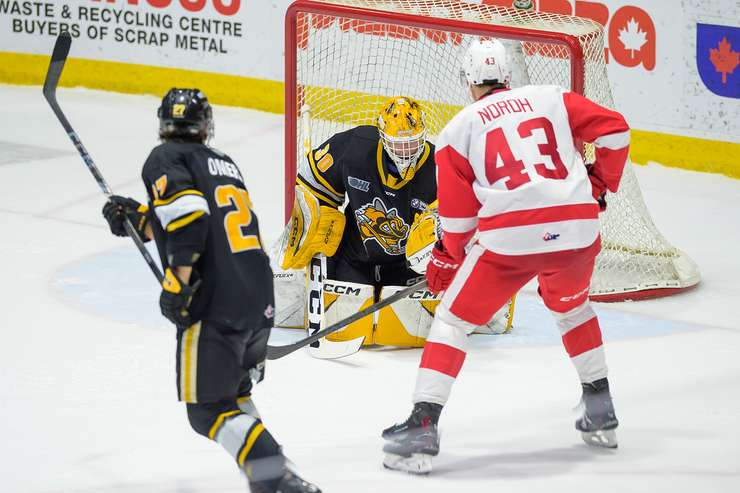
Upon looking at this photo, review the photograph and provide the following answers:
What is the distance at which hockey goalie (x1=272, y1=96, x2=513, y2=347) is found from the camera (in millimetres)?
4105

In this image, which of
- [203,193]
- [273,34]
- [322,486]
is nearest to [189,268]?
[203,193]

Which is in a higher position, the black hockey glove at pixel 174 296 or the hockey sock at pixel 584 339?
the black hockey glove at pixel 174 296

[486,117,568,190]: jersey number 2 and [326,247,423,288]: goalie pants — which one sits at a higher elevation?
[486,117,568,190]: jersey number 2

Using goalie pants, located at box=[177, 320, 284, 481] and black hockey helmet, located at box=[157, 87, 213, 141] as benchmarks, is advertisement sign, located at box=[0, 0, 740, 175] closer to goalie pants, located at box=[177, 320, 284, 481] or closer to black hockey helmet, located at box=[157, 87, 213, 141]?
black hockey helmet, located at box=[157, 87, 213, 141]

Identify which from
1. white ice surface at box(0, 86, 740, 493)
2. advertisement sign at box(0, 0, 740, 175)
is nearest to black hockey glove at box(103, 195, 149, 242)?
white ice surface at box(0, 86, 740, 493)

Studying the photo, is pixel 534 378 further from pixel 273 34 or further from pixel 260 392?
pixel 273 34

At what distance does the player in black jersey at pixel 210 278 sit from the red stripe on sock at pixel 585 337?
0.92 m

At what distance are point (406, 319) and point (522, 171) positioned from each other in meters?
1.22

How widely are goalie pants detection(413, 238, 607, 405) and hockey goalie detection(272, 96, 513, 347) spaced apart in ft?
2.62

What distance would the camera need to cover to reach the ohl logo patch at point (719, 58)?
6168 millimetres

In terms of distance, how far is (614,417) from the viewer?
3396 millimetres

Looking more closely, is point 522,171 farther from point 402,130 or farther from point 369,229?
point 369,229

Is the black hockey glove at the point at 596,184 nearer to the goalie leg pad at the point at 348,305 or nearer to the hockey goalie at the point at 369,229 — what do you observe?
the hockey goalie at the point at 369,229

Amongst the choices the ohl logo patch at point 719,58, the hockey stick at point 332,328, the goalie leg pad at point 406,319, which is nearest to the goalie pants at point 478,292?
the hockey stick at point 332,328
